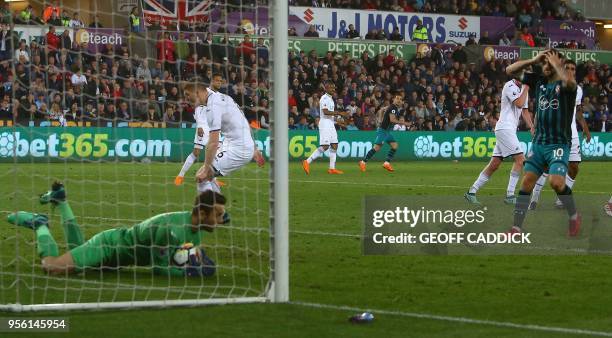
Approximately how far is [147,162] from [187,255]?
11.8 metres

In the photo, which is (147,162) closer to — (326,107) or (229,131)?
(229,131)

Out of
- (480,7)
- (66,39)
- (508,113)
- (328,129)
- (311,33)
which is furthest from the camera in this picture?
(480,7)

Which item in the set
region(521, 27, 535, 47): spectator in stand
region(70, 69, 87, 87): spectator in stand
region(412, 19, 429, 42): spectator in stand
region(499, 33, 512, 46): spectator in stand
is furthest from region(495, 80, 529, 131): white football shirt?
region(521, 27, 535, 47): spectator in stand

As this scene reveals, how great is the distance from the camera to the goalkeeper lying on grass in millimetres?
9102

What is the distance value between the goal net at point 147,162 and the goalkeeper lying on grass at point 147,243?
0.03m

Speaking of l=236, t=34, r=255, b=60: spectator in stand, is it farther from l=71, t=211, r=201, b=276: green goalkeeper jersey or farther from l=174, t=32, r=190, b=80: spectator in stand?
l=71, t=211, r=201, b=276: green goalkeeper jersey

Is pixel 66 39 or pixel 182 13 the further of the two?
pixel 66 39

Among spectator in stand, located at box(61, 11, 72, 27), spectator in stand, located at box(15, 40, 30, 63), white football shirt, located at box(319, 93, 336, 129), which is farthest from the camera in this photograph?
white football shirt, located at box(319, 93, 336, 129)

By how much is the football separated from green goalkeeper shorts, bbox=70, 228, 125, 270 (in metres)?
0.47

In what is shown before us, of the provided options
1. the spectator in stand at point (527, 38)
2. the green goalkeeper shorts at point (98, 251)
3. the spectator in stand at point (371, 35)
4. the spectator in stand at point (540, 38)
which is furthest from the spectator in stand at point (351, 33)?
the green goalkeeper shorts at point (98, 251)


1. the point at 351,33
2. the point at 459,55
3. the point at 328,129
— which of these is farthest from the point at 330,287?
the point at 459,55

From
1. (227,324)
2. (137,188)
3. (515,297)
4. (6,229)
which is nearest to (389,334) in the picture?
(227,324)

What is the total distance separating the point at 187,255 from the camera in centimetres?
918

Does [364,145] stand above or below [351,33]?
below
